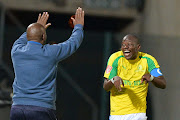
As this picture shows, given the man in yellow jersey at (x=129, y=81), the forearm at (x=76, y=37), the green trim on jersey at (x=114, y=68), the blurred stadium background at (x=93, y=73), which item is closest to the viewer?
the forearm at (x=76, y=37)

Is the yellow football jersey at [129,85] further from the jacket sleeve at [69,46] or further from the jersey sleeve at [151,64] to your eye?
the jacket sleeve at [69,46]

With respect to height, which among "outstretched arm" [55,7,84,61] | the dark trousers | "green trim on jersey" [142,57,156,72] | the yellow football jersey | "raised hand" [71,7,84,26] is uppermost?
"raised hand" [71,7,84,26]

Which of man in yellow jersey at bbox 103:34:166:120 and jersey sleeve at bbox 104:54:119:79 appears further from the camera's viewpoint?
man in yellow jersey at bbox 103:34:166:120

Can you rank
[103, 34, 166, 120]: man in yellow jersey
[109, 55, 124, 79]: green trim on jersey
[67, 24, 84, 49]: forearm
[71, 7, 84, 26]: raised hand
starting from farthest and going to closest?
[103, 34, 166, 120]: man in yellow jersey, [109, 55, 124, 79]: green trim on jersey, [71, 7, 84, 26]: raised hand, [67, 24, 84, 49]: forearm

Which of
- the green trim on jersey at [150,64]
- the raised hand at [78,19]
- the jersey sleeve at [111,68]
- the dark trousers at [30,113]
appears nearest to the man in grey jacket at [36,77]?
the dark trousers at [30,113]

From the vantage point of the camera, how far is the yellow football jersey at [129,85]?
226 inches

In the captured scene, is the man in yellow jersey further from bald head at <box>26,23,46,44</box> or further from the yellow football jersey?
bald head at <box>26,23,46,44</box>

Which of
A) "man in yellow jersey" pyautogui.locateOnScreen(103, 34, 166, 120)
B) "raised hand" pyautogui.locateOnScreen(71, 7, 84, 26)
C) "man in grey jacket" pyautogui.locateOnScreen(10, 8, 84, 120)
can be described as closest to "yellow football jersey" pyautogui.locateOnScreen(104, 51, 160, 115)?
"man in yellow jersey" pyautogui.locateOnScreen(103, 34, 166, 120)

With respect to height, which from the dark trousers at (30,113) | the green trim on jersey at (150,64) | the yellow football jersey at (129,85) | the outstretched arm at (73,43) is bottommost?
the dark trousers at (30,113)

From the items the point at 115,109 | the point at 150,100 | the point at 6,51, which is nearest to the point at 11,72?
the point at 6,51

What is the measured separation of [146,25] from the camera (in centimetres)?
1462

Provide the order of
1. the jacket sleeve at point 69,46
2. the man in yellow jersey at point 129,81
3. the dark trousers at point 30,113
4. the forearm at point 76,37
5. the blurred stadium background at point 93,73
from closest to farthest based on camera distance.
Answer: the dark trousers at point 30,113, the jacket sleeve at point 69,46, the forearm at point 76,37, the man in yellow jersey at point 129,81, the blurred stadium background at point 93,73

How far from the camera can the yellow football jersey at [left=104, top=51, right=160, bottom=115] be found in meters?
5.75

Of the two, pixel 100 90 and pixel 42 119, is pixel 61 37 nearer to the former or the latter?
pixel 100 90
